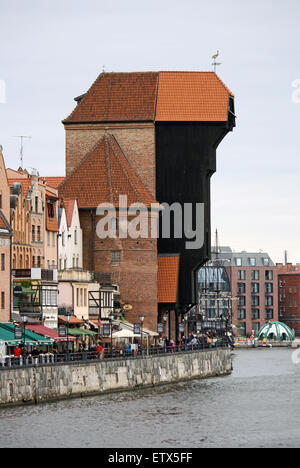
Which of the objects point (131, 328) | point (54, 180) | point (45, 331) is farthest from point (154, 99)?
point (45, 331)

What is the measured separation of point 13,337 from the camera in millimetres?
81438

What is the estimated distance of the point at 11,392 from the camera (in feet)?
223

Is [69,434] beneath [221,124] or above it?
beneath

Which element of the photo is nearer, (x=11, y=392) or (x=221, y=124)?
(x=11, y=392)

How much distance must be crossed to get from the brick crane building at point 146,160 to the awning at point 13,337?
109ft

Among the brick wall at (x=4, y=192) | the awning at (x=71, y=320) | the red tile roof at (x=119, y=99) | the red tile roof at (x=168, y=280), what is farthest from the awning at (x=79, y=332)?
the red tile roof at (x=119, y=99)

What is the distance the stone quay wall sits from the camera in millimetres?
69062

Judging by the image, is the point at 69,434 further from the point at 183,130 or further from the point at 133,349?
the point at 183,130

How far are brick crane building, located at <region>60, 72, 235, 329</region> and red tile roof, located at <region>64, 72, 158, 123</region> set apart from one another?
9 cm

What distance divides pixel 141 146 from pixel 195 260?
38.2 feet

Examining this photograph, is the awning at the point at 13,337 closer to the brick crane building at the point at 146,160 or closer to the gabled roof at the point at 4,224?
the gabled roof at the point at 4,224
